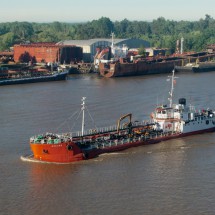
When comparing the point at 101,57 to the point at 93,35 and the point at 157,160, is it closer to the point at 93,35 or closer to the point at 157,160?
the point at 157,160

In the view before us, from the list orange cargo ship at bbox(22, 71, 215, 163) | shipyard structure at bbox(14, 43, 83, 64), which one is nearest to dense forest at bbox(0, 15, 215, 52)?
shipyard structure at bbox(14, 43, 83, 64)

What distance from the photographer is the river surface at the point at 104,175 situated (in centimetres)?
2081

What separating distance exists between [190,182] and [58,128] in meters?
11.9

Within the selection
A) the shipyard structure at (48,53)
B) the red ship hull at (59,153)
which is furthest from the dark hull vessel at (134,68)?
the red ship hull at (59,153)

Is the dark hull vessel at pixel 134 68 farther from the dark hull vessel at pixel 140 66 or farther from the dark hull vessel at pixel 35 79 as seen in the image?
the dark hull vessel at pixel 35 79

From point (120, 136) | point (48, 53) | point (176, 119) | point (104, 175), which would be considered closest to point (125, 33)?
point (48, 53)

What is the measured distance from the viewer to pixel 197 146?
29875mm

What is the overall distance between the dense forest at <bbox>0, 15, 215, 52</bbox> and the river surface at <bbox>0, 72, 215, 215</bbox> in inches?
2696

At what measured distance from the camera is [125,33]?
158m

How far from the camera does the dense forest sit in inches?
4341

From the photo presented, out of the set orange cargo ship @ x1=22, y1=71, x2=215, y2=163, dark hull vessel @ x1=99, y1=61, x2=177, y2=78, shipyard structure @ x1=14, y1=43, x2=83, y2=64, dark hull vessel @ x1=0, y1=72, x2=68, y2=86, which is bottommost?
orange cargo ship @ x1=22, y1=71, x2=215, y2=163

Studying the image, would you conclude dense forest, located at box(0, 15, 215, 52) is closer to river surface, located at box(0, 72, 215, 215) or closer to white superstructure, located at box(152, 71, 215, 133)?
river surface, located at box(0, 72, 215, 215)

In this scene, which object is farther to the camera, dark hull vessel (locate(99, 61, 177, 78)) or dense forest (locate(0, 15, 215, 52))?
dense forest (locate(0, 15, 215, 52))

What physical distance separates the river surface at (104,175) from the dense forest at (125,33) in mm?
68480
